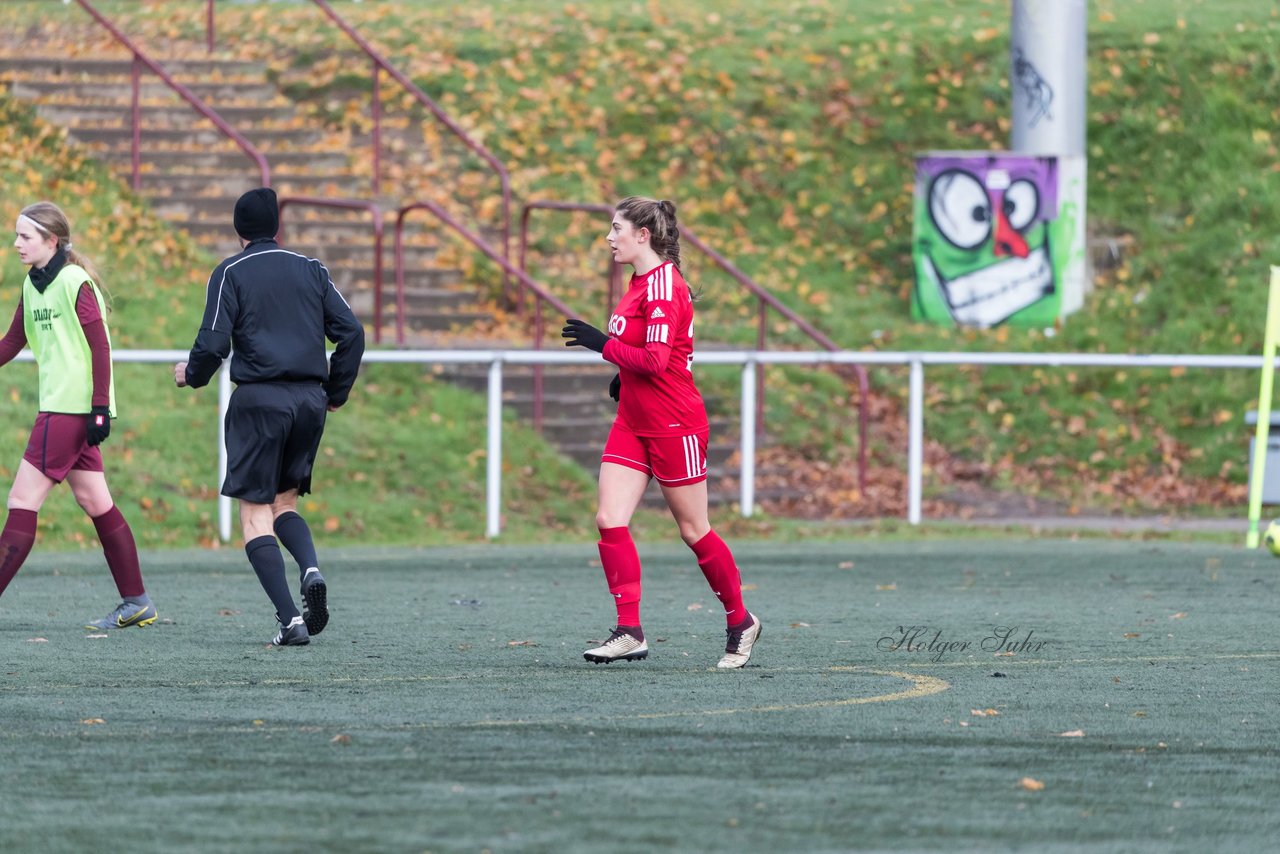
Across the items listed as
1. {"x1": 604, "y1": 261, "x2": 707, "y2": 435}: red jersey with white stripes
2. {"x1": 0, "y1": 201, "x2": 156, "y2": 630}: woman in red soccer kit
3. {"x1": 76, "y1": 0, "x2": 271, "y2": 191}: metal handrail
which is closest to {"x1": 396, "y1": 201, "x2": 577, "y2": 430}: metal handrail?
{"x1": 76, "y1": 0, "x2": 271, "y2": 191}: metal handrail

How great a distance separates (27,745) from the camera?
20.7ft

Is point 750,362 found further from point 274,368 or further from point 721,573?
point 721,573

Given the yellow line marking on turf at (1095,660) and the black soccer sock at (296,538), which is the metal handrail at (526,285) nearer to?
the black soccer sock at (296,538)

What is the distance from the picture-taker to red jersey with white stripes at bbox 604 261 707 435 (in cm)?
786

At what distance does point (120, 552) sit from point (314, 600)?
125cm

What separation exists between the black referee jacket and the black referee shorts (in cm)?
6

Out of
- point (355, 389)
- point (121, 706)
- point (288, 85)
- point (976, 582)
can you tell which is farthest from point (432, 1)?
point (121, 706)

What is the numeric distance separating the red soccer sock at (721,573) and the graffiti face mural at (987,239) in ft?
42.6

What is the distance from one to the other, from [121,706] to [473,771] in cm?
172

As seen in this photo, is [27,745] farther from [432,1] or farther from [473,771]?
[432,1]

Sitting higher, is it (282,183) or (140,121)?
(140,121)

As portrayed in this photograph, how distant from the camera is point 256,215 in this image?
889 centimetres

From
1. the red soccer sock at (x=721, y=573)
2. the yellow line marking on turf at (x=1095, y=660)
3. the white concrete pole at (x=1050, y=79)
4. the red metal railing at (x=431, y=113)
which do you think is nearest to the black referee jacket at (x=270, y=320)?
the red soccer sock at (x=721, y=573)

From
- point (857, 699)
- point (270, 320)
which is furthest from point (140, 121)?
point (857, 699)
